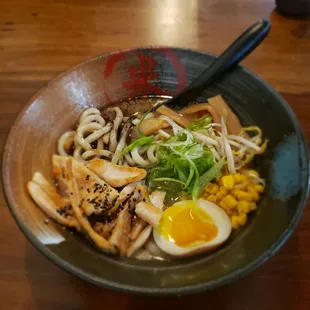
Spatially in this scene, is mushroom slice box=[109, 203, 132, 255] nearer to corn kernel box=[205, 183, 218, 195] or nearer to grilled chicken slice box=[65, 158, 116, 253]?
grilled chicken slice box=[65, 158, 116, 253]

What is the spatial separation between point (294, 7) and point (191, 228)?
1518 millimetres

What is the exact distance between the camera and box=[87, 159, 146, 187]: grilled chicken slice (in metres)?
1.30

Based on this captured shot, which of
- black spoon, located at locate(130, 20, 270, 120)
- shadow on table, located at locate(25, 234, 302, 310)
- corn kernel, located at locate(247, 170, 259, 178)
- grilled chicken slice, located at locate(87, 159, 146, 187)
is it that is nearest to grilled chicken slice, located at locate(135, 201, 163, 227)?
grilled chicken slice, located at locate(87, 159, 146, 187)

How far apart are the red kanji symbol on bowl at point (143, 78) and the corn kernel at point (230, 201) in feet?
1.87

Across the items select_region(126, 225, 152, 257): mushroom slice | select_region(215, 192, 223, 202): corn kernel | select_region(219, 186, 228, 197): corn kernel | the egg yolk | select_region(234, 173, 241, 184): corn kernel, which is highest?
select_region(234, 173, 241, 184): corn kernel

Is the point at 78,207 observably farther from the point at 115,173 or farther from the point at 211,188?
the point at 211,188

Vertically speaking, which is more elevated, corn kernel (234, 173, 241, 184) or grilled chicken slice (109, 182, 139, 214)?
corn kernel (234, 173, 241, 184)

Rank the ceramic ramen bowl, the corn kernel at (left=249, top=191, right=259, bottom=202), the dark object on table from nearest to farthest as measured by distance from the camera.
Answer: the ceramic ramen bowl < the corn kernel at (left=249, top=191, right=259, bottom=202) < the dark object on table

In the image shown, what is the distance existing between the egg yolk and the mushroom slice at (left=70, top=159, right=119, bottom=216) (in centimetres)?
18

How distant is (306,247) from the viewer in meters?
1.28

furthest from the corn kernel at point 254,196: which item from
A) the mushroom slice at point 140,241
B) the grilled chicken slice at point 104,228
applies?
the grilled chicken slice at point 104,228

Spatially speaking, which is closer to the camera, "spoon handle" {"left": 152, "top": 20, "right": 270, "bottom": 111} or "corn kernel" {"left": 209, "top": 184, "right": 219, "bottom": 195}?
"corn kernel" {"left": 209, "top": 184, "right": 219, "bottom": 195}

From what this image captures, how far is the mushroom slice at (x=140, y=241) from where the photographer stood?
3.80 ft

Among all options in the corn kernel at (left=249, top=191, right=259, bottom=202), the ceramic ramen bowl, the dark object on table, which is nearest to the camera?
the ceramic ramen bowl
